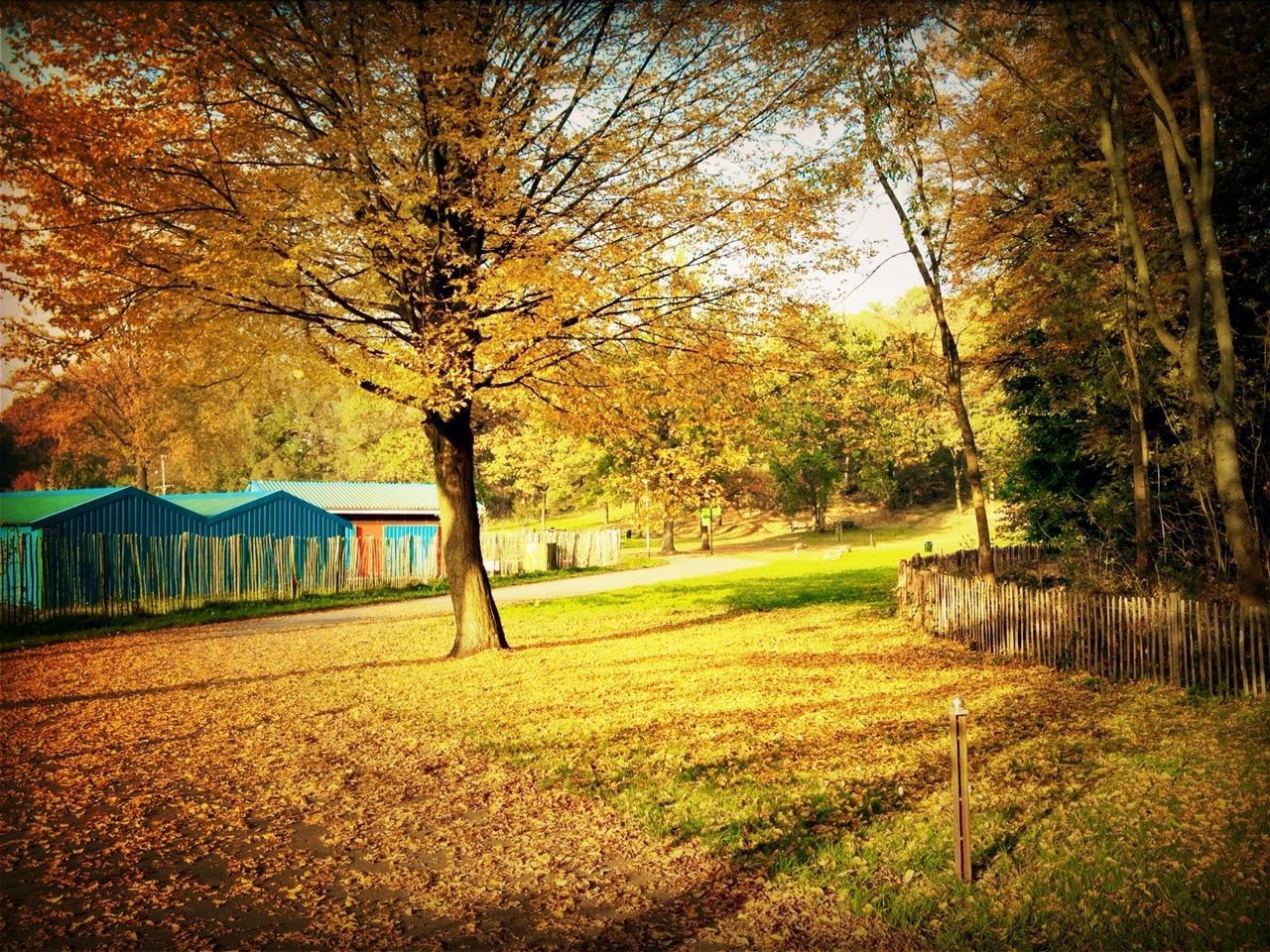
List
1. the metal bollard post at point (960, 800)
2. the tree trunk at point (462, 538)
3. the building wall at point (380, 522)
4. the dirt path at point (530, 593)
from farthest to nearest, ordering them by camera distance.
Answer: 1. the building wall at point (380, 522)
2. the dirt path at point (530, 593)
3. the tree trunk at point (462, 538)
4. the metal bollard post at point (960, 800)

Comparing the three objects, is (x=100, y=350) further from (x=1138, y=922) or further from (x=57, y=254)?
(x=1138, y=922)

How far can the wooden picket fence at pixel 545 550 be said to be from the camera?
1264 inches

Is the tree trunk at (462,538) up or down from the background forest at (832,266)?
down

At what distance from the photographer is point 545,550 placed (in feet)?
111

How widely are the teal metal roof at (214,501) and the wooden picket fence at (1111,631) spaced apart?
24.3 metres

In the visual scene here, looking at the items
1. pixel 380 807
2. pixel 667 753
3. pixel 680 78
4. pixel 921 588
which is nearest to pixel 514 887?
pixel 380 807

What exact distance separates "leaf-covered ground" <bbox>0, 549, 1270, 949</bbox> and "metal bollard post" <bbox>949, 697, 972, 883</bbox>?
5.9 inches

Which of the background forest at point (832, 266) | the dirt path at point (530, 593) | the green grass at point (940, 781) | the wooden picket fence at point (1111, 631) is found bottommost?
the dirt path at point (530, 593)

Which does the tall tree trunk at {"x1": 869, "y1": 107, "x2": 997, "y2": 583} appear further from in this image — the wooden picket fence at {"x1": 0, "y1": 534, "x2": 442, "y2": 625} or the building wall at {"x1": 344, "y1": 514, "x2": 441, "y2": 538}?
the building wall at {"x1": 344, "y1": 514, "x2": 441, "y2": 538}

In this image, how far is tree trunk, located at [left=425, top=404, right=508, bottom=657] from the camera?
12.5m

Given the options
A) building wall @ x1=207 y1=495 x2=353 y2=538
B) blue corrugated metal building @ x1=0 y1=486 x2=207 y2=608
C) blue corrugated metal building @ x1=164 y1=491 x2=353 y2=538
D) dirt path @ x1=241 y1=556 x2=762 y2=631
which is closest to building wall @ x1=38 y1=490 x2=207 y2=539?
blue corrugated metal building @ x1=0 y1=486 x2=207 y2=608

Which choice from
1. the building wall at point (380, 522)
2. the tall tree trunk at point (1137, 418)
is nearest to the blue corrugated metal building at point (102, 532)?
the building wall at point (380, 522)

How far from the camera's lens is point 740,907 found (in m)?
4.37

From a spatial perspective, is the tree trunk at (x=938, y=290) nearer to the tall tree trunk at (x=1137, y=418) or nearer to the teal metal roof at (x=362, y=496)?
the tall tree trunk at (x=1137, y=418)
